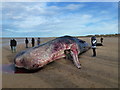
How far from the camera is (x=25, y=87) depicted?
4.96 m

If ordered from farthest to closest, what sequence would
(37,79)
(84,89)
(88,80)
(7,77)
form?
(7,77) < (37,79) < (88,80) < (84,89)

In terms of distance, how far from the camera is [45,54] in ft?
24.7

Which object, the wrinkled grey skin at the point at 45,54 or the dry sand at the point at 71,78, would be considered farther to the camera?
the wrinkled grey skin at the point at 45,54

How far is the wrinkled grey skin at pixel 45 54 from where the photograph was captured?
7.16m

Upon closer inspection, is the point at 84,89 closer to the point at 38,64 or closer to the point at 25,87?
the point at 25,87

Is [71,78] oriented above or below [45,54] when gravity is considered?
below

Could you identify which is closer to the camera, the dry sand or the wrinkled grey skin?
the dry sand

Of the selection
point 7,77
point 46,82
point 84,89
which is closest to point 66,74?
point 46,82

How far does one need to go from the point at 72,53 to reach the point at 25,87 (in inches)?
148

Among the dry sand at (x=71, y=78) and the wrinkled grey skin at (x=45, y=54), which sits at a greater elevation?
the wrinkled grey skin at (x=45, y=54)

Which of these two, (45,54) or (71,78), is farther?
(45,54)

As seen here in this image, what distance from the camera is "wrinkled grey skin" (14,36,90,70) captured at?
716 cm

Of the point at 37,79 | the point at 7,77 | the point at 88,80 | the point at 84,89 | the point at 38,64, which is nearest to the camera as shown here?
the point at 84,89

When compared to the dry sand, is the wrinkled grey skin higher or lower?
higher
